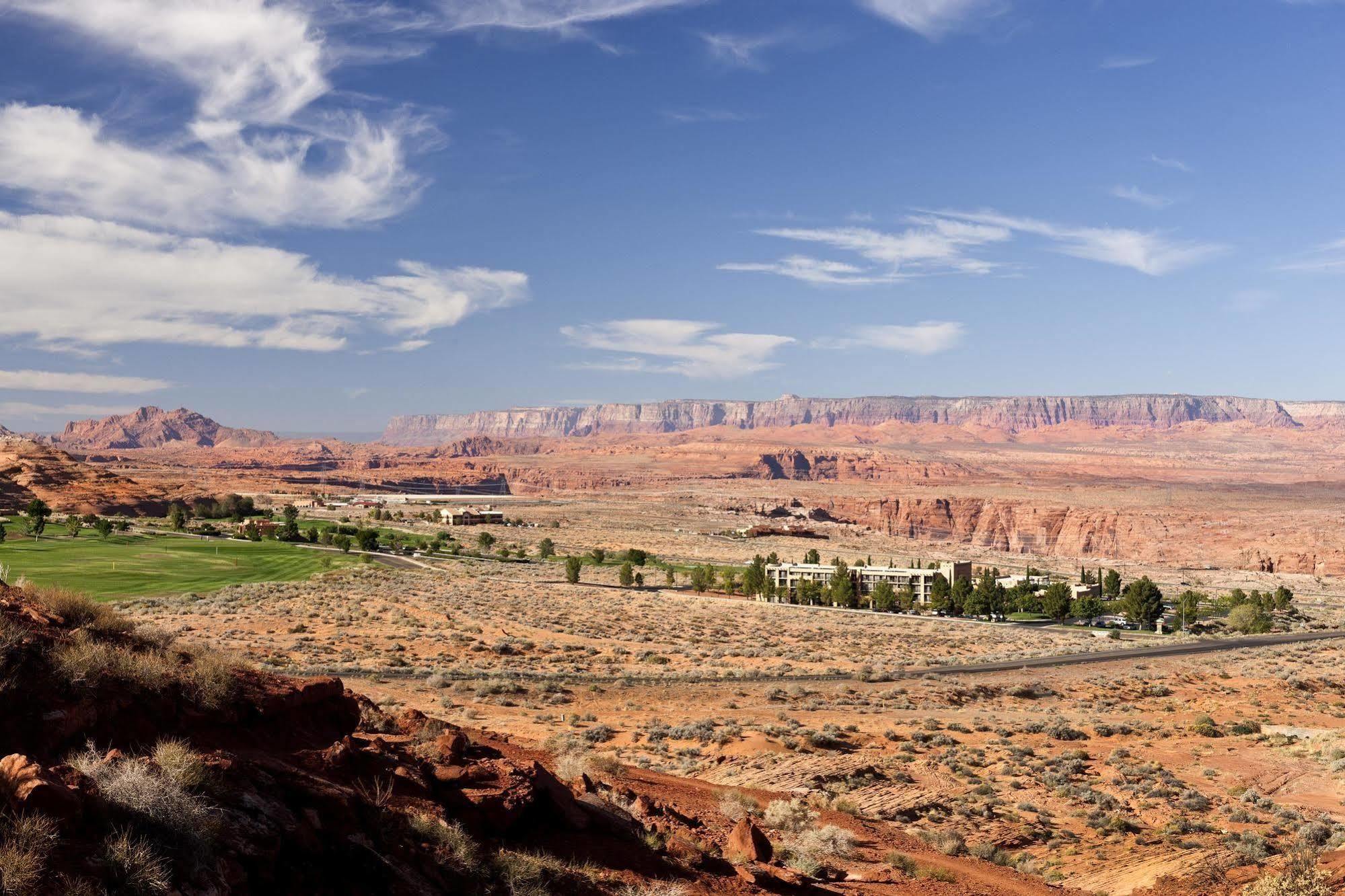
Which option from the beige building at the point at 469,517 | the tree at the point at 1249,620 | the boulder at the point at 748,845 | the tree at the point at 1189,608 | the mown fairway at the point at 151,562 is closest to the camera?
the boulder at the point at 748,845

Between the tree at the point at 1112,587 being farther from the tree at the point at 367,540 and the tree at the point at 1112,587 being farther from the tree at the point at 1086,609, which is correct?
the tree at the point at 367,540

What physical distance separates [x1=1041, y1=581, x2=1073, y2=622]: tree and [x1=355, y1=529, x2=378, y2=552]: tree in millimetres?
61358

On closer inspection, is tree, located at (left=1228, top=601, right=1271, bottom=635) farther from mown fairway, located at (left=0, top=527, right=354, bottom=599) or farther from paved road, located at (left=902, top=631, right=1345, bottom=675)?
mown fairway, located at (left=0, top=527, right=354, bottom=599)

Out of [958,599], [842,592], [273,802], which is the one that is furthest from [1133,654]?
[273,802]

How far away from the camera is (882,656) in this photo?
45.1 meters

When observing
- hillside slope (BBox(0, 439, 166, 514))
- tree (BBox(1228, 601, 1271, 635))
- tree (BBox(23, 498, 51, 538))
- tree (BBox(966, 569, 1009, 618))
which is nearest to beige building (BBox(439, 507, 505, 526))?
hillside slope (BBox(0, 439, 166, 514))

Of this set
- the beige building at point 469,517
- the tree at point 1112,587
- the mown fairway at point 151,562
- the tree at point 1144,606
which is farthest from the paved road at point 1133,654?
the beige building at point 469,517

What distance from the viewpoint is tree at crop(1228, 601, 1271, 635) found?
209ft

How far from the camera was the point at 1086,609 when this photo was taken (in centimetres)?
6806

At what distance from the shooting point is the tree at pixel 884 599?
70.1 m

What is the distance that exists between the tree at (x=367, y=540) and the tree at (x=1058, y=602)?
61358 millimetres

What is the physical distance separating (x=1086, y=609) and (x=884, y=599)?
15.2m

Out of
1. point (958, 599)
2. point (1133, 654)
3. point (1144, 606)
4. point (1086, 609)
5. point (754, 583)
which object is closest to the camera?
point (1133, 654)

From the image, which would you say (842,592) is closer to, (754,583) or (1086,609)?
(754,583)
